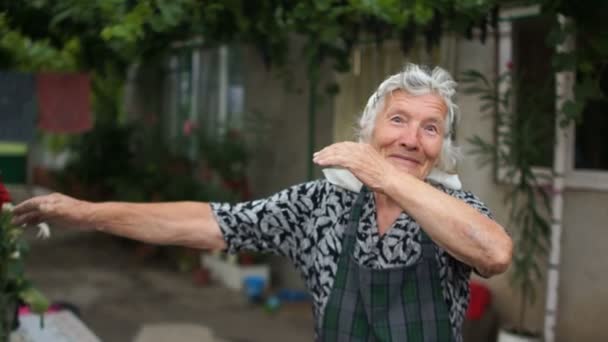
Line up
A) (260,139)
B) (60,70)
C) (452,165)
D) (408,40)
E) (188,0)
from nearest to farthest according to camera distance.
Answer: (452,165), (188,0), (408,40), (60,70), (260,139)

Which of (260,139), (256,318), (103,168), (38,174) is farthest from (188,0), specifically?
(38,174)

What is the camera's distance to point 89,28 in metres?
4.75

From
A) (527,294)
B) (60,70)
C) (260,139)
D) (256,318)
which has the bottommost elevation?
(256,318)

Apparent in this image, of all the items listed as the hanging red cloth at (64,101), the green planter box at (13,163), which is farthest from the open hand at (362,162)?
the green planter box at (13,163)

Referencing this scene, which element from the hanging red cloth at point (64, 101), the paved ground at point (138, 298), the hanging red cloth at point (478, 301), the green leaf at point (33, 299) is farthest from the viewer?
the hanging red cloth at point (64, 101)

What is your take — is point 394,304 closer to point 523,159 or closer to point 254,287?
point 523,159

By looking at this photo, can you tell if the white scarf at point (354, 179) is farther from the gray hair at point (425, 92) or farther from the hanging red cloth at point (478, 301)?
the hanging red cloth at point (478, 301)

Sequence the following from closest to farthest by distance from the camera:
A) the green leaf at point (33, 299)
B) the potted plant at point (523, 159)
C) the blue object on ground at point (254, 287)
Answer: the green leaf at point (33, 299) → the potted plant at point (523, 159) → the blue object on ground at point (254, 287)

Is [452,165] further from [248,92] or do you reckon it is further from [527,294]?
[248,92]

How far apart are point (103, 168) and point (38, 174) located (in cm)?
511

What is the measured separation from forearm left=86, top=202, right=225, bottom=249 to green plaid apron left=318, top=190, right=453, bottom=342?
1.41ft

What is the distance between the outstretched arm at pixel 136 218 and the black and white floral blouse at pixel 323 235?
0.16ft

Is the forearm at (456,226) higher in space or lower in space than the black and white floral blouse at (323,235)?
higher

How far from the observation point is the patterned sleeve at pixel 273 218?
83.9 inches
